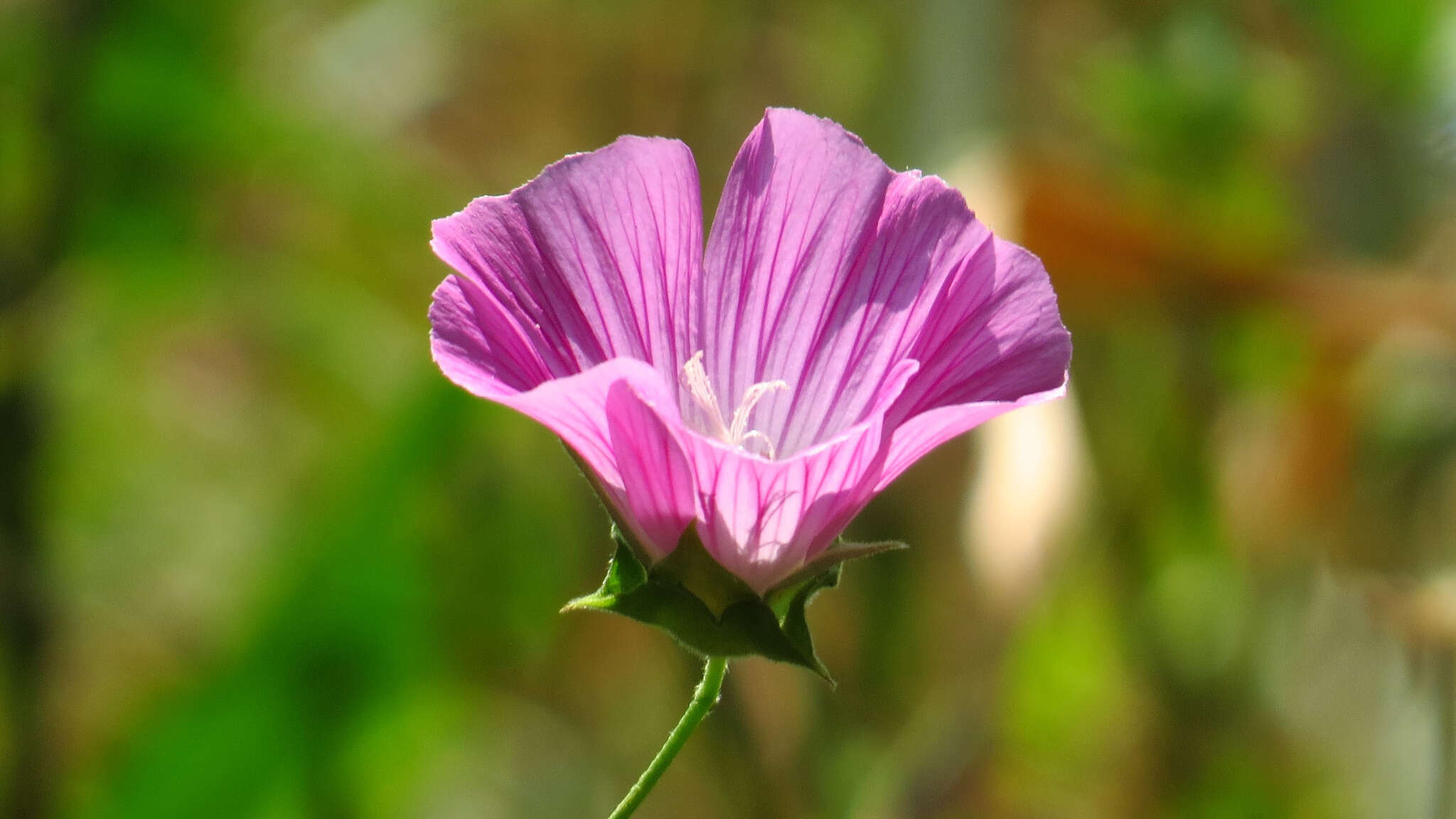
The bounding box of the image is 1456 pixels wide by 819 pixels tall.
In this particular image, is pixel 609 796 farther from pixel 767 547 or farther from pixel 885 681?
pixel 767 547

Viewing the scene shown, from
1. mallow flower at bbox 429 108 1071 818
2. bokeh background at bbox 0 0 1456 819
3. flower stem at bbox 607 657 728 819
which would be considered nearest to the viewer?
flower stem at bbox 607 657 728 819

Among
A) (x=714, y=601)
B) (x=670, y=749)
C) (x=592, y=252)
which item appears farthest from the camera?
(x=592, y=252)

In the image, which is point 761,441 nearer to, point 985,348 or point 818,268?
point 818,268

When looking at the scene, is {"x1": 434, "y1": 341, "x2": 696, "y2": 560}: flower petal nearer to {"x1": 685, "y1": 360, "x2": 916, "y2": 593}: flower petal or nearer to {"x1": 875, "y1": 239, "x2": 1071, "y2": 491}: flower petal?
{"x1": 685, "y1": 360, "x2": 916, "y2": 593}: flower petal

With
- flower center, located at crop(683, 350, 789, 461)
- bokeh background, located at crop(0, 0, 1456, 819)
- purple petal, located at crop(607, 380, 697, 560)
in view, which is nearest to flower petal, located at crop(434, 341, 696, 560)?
purple petal, located at crop(607, 380, 697, 560)

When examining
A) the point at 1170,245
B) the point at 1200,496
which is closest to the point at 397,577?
the point at 1170,245

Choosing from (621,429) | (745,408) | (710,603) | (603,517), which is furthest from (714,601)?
(603,517)
